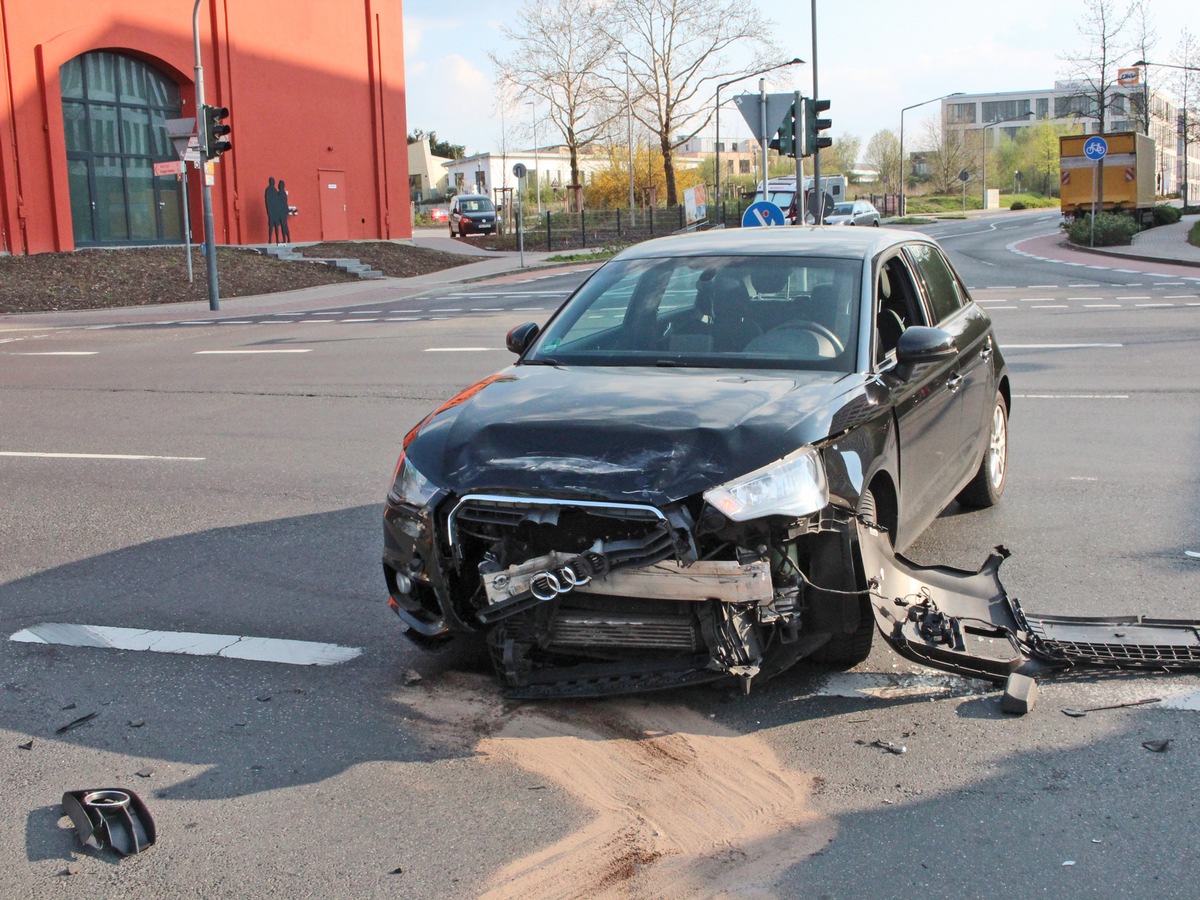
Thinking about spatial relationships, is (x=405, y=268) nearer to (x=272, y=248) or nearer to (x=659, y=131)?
(x=272, y=248)

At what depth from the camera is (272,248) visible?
37.4m

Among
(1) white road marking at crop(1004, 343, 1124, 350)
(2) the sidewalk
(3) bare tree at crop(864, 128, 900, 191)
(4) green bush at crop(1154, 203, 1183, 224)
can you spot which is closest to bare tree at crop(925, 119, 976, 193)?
(3) bare tree at crop(864, 128, 900, 191)

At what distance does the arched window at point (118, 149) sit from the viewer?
111 ft

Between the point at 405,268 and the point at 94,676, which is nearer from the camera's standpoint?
the point at 94,676

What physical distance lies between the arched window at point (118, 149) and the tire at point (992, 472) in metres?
31.8

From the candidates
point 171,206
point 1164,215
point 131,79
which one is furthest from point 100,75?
point 1164,215

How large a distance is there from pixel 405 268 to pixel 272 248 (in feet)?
12.9

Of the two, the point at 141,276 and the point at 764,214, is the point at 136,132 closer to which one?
the point at 141,276

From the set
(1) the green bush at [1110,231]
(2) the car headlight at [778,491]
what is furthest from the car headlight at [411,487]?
(1) the green bush at [1110,231]

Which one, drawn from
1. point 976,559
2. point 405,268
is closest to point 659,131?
point 405,268

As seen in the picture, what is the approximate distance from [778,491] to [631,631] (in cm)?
67

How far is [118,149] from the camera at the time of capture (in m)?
35.4

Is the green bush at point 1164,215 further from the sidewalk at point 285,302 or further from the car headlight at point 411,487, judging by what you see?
the car headlight at point 411,487

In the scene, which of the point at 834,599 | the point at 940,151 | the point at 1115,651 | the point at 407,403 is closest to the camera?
the point at 834,599
